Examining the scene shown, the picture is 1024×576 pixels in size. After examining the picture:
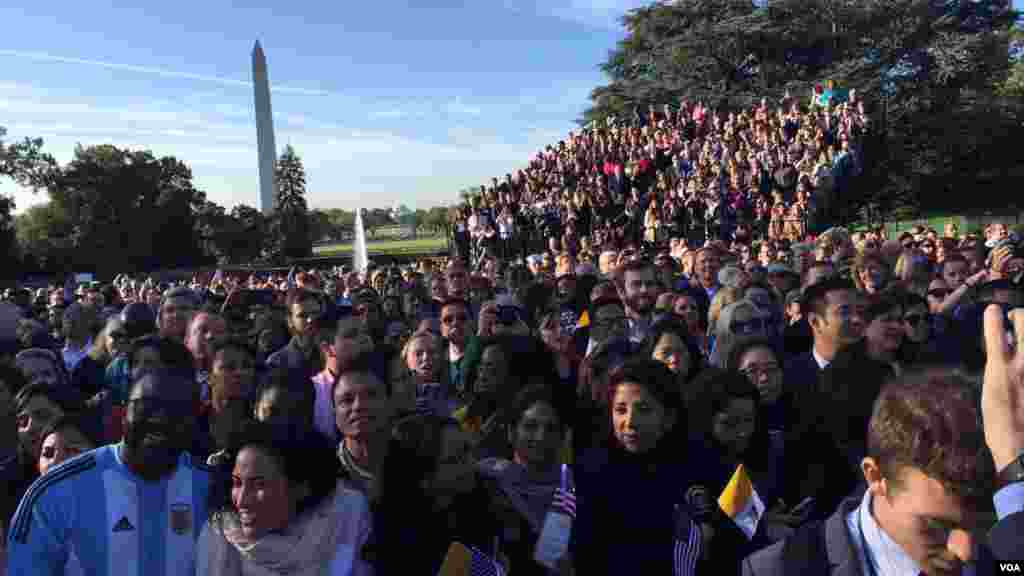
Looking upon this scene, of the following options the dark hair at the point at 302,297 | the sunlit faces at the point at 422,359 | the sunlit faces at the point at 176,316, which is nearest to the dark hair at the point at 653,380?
the sunlit faces at the point at 422,359

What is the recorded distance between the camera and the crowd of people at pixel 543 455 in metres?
1.75

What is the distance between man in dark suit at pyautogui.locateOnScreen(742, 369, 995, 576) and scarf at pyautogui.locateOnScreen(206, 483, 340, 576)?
1509 mm

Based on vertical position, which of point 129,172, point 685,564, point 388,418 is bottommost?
point 685,564

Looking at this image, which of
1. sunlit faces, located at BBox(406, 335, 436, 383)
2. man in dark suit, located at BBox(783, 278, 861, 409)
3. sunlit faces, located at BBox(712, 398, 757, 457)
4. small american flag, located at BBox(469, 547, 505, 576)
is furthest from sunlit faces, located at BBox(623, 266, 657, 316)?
small american flag, located at BBox(469, 547, 505, 576)

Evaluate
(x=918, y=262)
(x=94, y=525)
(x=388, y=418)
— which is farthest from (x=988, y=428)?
(x=918, y=262)

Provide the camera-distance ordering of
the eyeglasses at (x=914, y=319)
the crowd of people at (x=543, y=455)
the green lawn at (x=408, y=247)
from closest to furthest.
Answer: the crowd of people at (x=543, y=455) → the eyeglasses at (x=914, y=319) → the green lawn at (x=408, y=247)

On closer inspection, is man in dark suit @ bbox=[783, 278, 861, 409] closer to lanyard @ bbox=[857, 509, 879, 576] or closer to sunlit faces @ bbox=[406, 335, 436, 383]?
sunlit faces @ bbox=[406, 335, 436, 383]

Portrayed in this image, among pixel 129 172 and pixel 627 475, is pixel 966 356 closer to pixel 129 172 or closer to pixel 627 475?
pixel 627 475

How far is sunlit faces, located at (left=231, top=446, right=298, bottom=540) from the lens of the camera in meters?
2.53

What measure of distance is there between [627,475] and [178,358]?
2805 mm

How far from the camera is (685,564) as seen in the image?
2826 mm

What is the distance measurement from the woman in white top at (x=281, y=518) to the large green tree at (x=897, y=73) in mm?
35314

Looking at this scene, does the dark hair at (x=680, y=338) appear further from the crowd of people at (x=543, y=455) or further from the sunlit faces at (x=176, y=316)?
the sunlit faces at (x=176, y=316)

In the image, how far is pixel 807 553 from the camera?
1854 mm
